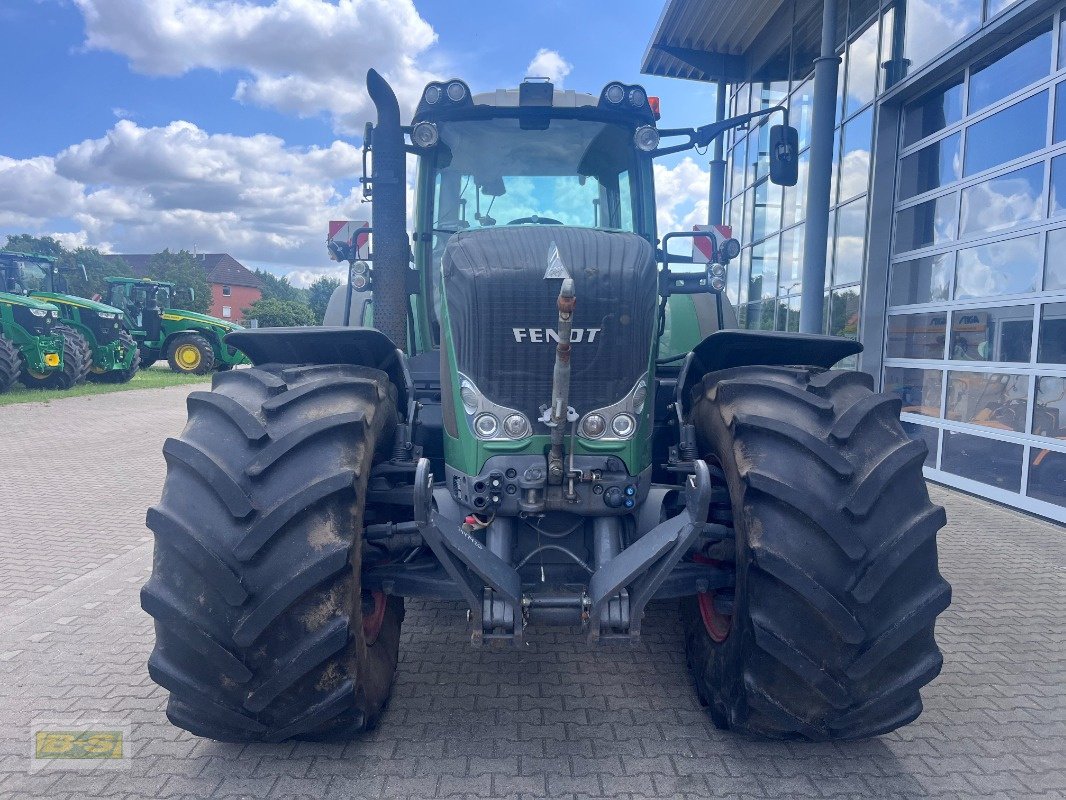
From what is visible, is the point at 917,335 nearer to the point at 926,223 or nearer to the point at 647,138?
the point at 926,223

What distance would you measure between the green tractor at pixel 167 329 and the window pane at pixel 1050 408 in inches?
821

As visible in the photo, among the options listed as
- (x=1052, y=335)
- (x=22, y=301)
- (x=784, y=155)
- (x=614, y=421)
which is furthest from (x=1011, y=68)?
(x=22, y=301)

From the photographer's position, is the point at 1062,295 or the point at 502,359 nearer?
the point at 502,359

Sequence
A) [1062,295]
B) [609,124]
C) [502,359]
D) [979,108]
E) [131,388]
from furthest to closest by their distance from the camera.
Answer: [131,388] < [979,108] < [1062,295] < [609,124] < [502,359]

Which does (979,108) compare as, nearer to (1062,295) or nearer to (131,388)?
(1062,295)

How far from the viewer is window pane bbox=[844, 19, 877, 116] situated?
9.62 meters

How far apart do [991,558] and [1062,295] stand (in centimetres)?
259

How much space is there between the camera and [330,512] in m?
2.29

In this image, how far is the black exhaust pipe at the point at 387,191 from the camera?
346 cm

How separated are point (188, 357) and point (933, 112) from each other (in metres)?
20.9

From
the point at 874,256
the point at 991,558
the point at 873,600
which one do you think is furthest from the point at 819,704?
the point at 874,256

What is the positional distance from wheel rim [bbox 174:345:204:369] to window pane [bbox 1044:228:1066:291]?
2176 centimetres

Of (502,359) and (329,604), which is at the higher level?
(502,359)

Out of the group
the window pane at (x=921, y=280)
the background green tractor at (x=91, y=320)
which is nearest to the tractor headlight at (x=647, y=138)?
the window pane at (x=921, y=280)
